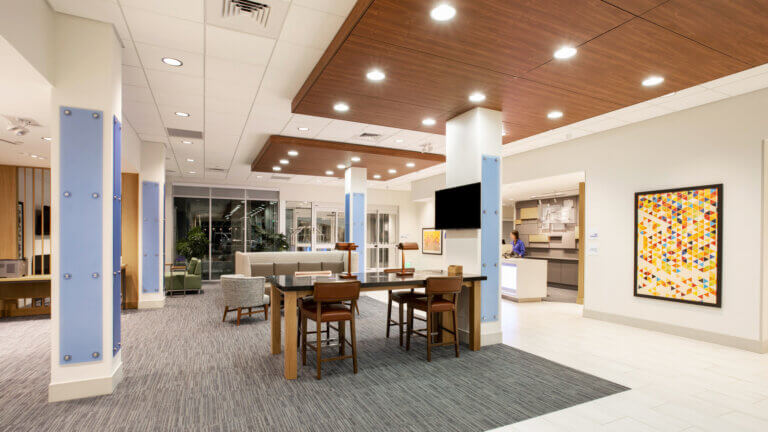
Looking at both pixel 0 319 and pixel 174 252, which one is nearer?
pixel 0 319

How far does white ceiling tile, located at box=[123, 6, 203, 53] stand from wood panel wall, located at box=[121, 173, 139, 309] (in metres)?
4.56

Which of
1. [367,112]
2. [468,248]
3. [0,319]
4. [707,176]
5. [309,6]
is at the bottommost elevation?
[0,319]

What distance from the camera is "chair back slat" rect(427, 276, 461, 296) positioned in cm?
423

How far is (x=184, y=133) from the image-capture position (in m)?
6.83

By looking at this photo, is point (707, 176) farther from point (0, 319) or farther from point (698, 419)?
point (0, 319)

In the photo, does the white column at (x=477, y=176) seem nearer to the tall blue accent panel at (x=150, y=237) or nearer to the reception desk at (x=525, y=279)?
the reception desk at (x=525, y=279)

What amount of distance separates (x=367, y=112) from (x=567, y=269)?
26.1 ft

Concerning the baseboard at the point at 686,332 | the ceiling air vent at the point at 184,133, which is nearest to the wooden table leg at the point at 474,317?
the baseboard at the point at 686,332

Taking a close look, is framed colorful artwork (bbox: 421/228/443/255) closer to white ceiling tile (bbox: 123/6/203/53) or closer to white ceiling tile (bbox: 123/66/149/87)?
white ceiling tile (bbox: 123/66/149/87)

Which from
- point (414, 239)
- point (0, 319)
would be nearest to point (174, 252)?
point (0, 319)

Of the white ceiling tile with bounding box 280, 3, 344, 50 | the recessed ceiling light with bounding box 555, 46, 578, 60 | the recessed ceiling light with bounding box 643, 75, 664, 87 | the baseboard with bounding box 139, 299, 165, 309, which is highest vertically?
the white ceiling tile with bounding box 280, 3, 344, 50

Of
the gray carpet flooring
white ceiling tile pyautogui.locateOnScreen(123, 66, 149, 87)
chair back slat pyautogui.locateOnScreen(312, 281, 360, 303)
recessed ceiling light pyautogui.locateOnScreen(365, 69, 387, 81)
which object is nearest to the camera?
the gray carpet flooring

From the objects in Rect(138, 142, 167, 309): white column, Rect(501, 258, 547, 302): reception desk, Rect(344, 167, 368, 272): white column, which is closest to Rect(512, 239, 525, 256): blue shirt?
Rect(501, 258, 547, 302): reception desk

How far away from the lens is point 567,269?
1041 centimetres
